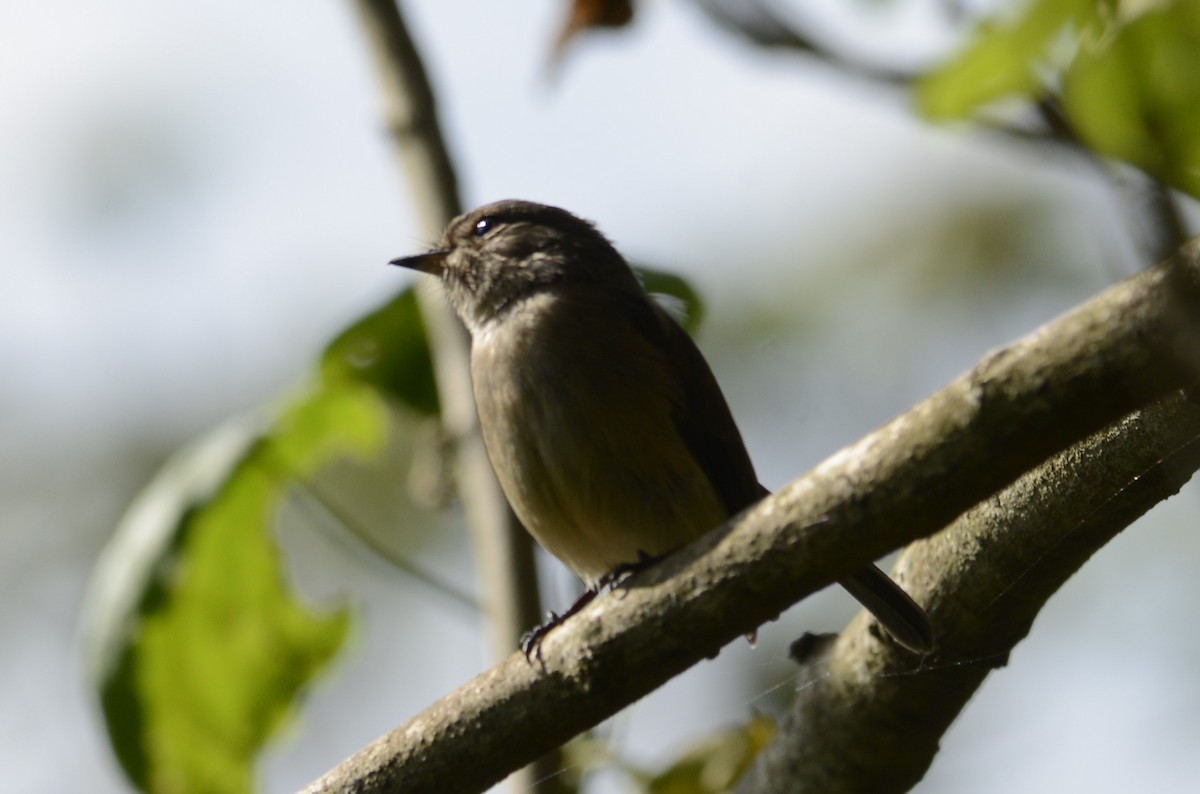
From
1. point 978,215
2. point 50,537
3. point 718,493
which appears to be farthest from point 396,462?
point 718,493

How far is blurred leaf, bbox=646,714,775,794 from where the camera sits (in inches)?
153

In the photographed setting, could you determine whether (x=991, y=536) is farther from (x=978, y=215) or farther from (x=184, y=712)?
(x=978, y=215)

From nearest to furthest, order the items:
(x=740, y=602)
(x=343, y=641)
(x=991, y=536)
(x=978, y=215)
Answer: (x=740, y=602)
(x=991, y=536)
(x=343, y=641)
(x=978, y=215)

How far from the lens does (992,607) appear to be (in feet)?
10.2

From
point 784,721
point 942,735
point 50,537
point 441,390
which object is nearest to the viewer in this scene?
point 942,735

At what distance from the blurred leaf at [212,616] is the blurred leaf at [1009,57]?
2.44 m

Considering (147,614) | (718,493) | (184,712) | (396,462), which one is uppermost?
(147,614)

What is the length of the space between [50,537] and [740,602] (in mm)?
8254

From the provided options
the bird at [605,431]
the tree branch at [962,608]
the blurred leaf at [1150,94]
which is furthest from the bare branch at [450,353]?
the blurred leaf at [1150,94]

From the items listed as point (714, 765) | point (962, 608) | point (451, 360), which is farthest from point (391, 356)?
point (962, 608)

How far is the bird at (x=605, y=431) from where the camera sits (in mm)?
4062

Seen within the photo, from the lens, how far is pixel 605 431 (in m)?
4.07

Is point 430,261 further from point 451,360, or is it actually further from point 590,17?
point 590,17

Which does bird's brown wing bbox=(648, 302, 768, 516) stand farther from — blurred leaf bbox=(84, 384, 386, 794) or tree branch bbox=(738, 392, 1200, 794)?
blurred leaf bbox=(84, 384, 386, 794)
